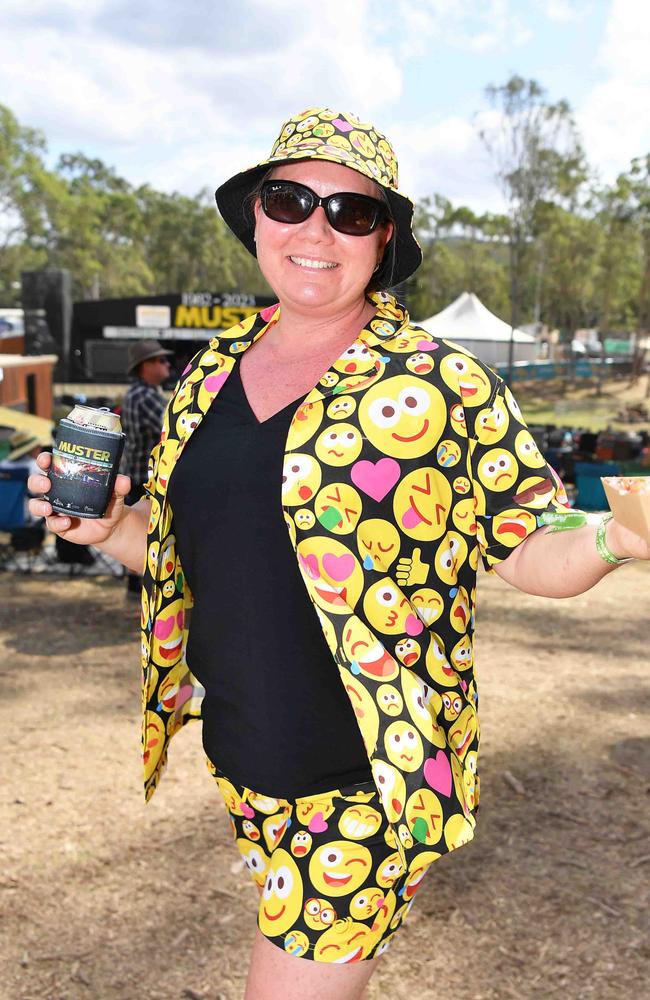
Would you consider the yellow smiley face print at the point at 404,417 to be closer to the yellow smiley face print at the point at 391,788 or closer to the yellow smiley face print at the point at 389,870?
the yellow smiley face print at the point at 391,788

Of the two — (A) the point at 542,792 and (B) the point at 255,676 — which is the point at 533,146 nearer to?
(A) the point at 542,792

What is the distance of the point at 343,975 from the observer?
5.23 feet

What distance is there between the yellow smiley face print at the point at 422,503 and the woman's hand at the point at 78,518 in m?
0.61

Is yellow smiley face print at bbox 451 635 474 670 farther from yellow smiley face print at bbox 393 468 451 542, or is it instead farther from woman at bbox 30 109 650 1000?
yellow smiley face print at bbox 393 468 451 542

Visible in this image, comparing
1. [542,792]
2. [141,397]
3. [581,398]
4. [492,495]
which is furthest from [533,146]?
[492,495]

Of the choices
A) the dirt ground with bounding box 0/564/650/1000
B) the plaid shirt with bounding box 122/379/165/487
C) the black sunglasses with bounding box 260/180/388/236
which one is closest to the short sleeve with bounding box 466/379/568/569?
the black sunglasses with bounding box 260/180/388/236

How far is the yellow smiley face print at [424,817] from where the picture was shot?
1.52 m

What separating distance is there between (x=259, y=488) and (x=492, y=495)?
41 centimetres

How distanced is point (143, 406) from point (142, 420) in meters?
0.10

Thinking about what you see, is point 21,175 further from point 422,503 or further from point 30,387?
point 422,503

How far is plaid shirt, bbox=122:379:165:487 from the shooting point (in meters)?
6.67

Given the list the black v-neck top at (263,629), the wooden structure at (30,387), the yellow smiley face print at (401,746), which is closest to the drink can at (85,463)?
the black v-neck top at (263,629)

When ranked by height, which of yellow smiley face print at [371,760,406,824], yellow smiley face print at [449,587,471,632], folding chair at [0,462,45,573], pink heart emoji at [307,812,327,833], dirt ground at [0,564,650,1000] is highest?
yellow smiley face print at [449,587,471,632]

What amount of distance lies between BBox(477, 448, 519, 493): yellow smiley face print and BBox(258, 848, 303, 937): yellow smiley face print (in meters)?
0.76
